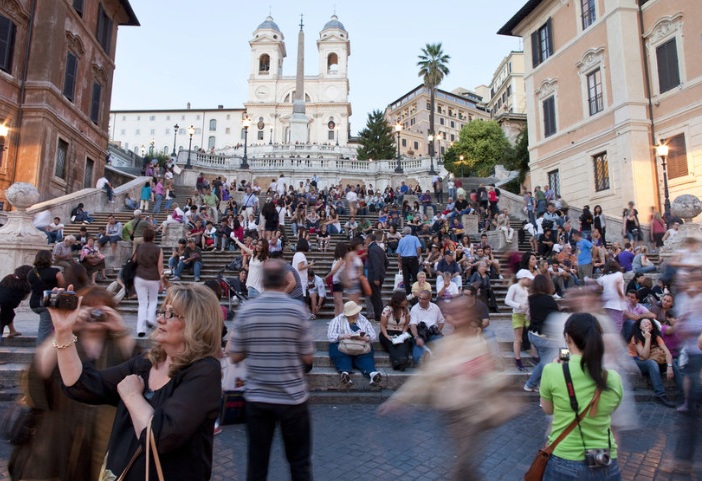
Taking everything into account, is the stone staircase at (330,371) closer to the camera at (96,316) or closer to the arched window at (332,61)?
the camera at (96,316)

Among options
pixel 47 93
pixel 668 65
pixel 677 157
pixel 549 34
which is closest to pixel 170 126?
pixel 47 93

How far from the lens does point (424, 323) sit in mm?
7680

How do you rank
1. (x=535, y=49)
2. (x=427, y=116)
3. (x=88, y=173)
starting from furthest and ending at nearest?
(x=427, y=116) → (x=535, y=49) → (x=88, y=173)

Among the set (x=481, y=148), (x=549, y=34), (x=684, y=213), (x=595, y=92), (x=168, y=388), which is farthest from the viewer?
(x=481, y=148)

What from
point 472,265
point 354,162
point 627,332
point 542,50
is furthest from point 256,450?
point 354,162

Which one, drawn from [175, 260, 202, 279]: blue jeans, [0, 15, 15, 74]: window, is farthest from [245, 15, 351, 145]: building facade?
[175, 260, 202, 279]: blue jeans

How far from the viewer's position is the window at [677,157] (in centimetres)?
1833

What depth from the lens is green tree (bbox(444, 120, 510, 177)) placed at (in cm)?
4906

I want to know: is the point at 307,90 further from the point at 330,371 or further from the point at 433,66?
the point at 330,371

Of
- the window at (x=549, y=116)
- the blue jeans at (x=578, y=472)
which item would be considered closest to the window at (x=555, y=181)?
the window at (x=549, y=116)

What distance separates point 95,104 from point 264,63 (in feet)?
210

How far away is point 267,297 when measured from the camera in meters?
3.54

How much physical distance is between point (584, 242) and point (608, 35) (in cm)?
1392

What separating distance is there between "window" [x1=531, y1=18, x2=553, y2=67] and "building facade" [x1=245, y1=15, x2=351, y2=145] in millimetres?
52523
